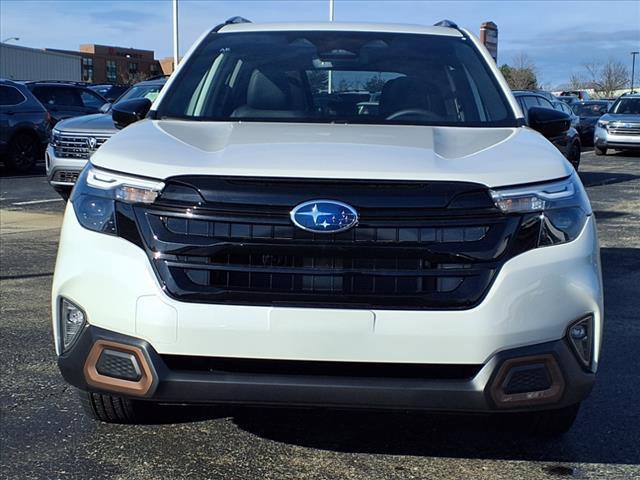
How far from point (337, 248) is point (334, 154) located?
410 mm

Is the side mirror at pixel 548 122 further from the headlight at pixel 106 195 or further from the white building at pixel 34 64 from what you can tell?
the white building at pixel 34 64

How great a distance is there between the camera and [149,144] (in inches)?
133

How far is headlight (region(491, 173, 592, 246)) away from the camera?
9.89ft

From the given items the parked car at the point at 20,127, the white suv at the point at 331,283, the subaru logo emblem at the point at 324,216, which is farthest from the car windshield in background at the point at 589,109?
the subaru logo emblem at the point at 324,216

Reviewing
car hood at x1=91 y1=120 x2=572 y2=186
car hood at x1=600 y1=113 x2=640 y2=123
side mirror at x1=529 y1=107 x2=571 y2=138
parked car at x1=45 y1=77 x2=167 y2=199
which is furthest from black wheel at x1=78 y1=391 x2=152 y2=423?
car hood at x1=600 y1=113 x2=640 y2=123

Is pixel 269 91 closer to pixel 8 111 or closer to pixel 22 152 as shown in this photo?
pixel 8 111

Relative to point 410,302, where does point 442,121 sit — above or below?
above

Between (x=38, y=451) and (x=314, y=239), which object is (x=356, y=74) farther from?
(x=38, y=451)

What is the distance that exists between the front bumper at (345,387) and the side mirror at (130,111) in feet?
6.26

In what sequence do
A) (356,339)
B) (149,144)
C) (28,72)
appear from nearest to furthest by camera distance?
1. (356,339)
2. (149,144)
3. (28,72)

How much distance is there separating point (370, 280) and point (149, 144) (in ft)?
3.50

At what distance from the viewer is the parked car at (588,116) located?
27972mm

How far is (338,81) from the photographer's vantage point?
4.70m

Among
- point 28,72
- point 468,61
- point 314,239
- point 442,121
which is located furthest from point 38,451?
point 28,72
